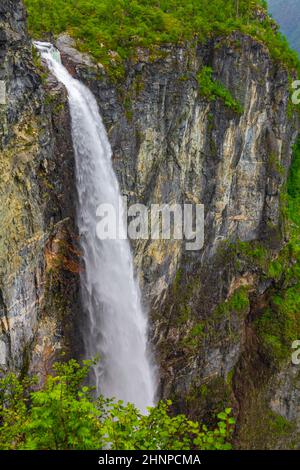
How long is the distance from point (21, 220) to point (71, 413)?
27.0 ft

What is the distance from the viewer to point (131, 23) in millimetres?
21844

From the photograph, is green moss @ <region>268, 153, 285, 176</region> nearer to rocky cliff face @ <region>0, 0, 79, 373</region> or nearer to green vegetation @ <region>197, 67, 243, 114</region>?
green vegetation @ <region>197, 67, 243, 114</region>

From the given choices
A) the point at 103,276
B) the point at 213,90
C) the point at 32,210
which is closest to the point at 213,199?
the point at 213,90

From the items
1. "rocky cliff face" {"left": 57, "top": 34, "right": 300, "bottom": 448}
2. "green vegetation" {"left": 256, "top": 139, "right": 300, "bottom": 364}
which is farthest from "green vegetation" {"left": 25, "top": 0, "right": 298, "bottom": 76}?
"green vegetation" {"left": 256, "top": 139, "right": 300, "bottom": 364}

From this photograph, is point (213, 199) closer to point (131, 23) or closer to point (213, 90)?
point (213, 90)

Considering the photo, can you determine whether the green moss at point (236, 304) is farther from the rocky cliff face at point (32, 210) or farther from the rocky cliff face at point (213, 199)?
the rocky cliff face at point (32, 210)

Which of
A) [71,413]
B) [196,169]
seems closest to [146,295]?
[196,169]

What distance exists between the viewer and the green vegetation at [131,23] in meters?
19.9

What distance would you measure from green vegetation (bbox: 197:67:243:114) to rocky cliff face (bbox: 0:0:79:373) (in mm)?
9142

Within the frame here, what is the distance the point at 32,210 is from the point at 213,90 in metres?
13.3

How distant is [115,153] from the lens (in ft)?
62.4

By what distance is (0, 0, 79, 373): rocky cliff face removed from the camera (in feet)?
43.6
